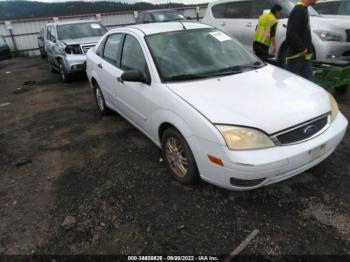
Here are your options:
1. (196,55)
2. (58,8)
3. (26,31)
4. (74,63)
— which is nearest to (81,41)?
(74,63)

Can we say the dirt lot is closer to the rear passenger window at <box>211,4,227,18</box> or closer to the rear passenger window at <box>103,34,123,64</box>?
the rear passenger window at <box>103,34,123,64</box>

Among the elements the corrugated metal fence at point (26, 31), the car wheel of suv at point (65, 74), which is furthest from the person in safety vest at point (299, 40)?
the corrugated metal fence at point (26, 31)

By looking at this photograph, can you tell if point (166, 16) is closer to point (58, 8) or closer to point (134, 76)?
point (134, 76)

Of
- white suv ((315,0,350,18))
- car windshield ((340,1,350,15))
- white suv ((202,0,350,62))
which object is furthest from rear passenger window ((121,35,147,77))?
car windshield ((340,1,350,15))

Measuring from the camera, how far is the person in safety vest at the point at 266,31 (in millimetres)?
6145

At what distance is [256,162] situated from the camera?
2.43 meters

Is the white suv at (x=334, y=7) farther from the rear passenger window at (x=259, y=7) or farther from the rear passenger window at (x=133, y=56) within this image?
the rear passenger window at (x=133, y=56)

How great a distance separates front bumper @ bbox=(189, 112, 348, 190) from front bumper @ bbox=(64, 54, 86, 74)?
628cm

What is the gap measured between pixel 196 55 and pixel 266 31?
11.4 feet

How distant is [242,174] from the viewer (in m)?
2.48

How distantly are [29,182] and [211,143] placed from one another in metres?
2.45

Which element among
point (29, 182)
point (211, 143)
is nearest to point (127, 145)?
point (29, 182)

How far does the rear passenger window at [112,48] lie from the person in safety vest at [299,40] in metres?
2.50

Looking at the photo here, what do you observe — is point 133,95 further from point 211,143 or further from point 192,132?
point 211,143
